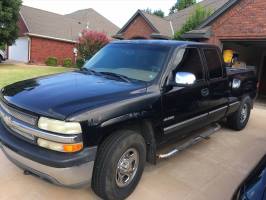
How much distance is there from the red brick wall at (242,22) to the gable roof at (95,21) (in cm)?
2784

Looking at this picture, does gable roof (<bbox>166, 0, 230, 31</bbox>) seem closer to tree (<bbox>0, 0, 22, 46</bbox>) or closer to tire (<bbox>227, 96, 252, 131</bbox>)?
tree (<bbox>0, 0, 22, 46</bbox>)

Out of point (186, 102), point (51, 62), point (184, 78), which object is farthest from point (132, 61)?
point (51, 62)

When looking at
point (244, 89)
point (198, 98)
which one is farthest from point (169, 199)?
point (244, 89)

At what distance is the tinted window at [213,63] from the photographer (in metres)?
5.53

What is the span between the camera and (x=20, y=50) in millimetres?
32750

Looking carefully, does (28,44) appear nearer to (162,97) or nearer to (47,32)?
(47,32)

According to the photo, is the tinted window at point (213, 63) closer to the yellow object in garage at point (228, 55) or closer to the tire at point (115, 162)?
the tire at point (115, 162)

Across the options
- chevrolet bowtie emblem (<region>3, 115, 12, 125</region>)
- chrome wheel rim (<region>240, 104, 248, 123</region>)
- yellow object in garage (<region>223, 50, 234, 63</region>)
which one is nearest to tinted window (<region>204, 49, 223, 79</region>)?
chrome wheel rim (<region>240, 104, 248, 123</region>)

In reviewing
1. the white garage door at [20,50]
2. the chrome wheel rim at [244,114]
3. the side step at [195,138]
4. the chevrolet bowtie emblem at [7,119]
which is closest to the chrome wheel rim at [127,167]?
the side step at [195,138]

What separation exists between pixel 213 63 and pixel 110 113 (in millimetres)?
2884

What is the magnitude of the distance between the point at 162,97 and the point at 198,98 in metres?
1.02

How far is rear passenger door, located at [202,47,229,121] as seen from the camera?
547 cm

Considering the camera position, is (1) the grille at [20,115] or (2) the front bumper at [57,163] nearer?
(2) the front bumper at [57,163]

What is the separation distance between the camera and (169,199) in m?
4.09
